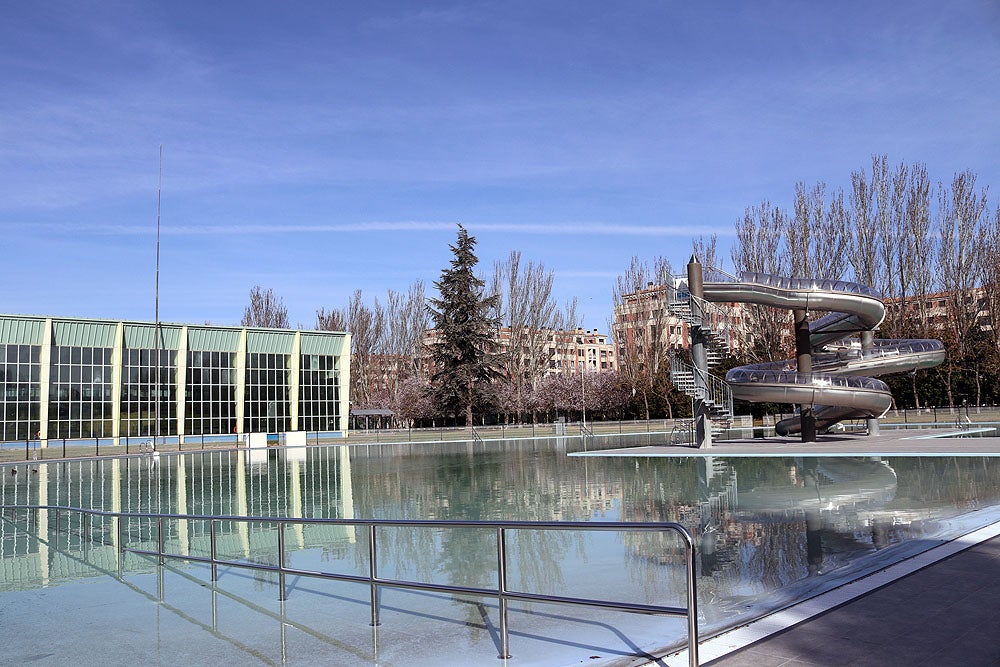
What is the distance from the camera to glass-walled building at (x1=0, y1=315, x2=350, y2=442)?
178ft

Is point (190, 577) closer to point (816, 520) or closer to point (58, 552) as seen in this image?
point (58, 552)

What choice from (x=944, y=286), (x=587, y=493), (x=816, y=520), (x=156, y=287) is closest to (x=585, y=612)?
(x=816, y=520)

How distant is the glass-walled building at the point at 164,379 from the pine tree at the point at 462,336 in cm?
1122

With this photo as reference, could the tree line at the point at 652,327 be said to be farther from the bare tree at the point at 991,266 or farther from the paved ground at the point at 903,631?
the paved ground at the point at 903,631

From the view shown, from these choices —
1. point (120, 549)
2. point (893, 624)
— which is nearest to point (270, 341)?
point (120, 549)

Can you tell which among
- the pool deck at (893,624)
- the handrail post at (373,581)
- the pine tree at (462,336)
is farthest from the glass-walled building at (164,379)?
the pool deck at (893,624)

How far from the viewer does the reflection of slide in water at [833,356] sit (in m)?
30.9

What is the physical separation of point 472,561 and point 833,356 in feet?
93.8

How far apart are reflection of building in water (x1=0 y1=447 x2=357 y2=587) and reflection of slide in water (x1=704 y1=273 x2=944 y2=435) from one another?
1645 cm

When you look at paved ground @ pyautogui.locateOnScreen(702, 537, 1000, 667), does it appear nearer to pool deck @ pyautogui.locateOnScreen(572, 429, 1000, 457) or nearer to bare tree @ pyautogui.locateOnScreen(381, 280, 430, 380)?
pool deck @ pyautogui.locateOnScreen(572, 429, 1000, 457)

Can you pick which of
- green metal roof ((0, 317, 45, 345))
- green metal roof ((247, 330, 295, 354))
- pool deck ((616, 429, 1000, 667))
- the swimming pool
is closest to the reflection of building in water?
the swimming pool

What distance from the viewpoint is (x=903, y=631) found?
529cm

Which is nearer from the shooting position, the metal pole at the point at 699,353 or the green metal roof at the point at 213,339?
the metal pole at the point at 699,353

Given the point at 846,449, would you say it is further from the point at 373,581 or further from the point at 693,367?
the point at 373,581
